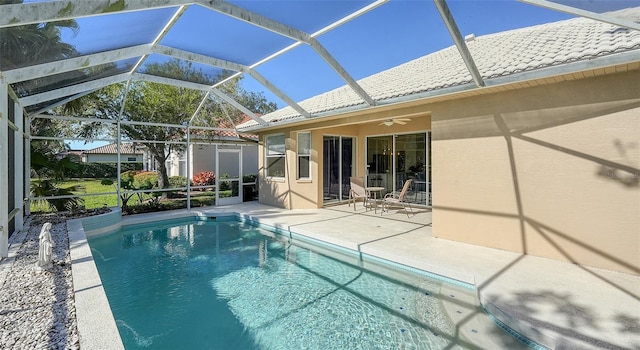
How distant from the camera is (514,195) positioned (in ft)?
20.5

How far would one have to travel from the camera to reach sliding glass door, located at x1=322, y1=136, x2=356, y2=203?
41.3 feet

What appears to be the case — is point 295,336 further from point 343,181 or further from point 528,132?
point 343,181

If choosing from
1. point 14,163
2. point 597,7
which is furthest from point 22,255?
point 597,7

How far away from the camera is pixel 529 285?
15.3 feet

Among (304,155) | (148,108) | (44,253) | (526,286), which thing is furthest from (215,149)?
(526,286)

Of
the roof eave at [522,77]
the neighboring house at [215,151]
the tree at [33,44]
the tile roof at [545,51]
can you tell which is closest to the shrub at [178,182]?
the neighboring house at [215,151]

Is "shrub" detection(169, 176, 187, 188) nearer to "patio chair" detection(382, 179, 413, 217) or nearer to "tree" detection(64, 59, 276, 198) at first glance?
"tree" detection(64, 59, 276, 198)

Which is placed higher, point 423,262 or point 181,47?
point 181,47

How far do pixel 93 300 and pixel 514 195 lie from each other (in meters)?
7.35

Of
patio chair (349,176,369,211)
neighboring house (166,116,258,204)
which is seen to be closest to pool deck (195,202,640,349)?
patio chair (349,176,369,211)

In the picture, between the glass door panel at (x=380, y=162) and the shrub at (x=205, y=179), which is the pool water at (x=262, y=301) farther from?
the shrub at (x=205, y=179)

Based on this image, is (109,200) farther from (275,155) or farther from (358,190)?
(358,190)

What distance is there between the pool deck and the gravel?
4755mm

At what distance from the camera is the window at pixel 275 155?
42.7 feet
